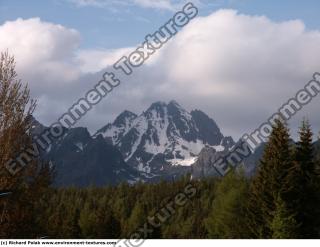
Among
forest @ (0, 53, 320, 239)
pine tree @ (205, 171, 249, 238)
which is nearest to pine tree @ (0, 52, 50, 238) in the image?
forest @ (0, 53, 320, 239)

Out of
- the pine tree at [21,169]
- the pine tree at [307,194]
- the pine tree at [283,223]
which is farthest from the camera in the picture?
the pine tree at [307,194]

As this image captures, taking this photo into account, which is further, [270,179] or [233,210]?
[233,210]

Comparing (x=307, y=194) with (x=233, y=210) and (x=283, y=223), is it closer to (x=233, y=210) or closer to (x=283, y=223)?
(x=283, y=223)

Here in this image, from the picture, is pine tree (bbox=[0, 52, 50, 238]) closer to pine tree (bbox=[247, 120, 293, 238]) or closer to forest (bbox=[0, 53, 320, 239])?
forest (bbox=[0, 53, 320, 239])

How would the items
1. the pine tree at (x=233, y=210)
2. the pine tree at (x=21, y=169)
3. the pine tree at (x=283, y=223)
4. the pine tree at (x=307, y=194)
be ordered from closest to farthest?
the pine tree at (x=21, y=169) < the pine tree at (x=283, y=223) < the pine tree at (x=307, y=194) < the pine tree at (x=233, y=210)

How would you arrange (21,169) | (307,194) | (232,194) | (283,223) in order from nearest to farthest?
(21,169) → (283,223) → (307,194) → (232,194)

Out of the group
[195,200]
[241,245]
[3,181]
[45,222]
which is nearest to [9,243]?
[241,245]

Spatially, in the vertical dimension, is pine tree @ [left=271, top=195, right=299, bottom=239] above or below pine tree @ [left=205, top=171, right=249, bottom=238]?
below

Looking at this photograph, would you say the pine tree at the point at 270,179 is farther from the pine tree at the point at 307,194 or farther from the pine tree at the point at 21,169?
the pine tree at the point at 21,169

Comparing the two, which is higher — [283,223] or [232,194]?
[232,194]

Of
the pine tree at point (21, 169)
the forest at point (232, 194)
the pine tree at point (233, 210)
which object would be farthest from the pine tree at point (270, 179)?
the pine tree at point (21, 169)

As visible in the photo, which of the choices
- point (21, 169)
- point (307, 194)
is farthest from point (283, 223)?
point (21, 169)

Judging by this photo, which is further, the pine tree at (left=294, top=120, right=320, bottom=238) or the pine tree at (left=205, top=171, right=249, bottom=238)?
the pine tree at (left=205, top=171, right=249, bottom=238)

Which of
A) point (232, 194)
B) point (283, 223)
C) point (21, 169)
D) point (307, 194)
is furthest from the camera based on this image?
point (232, 194)
